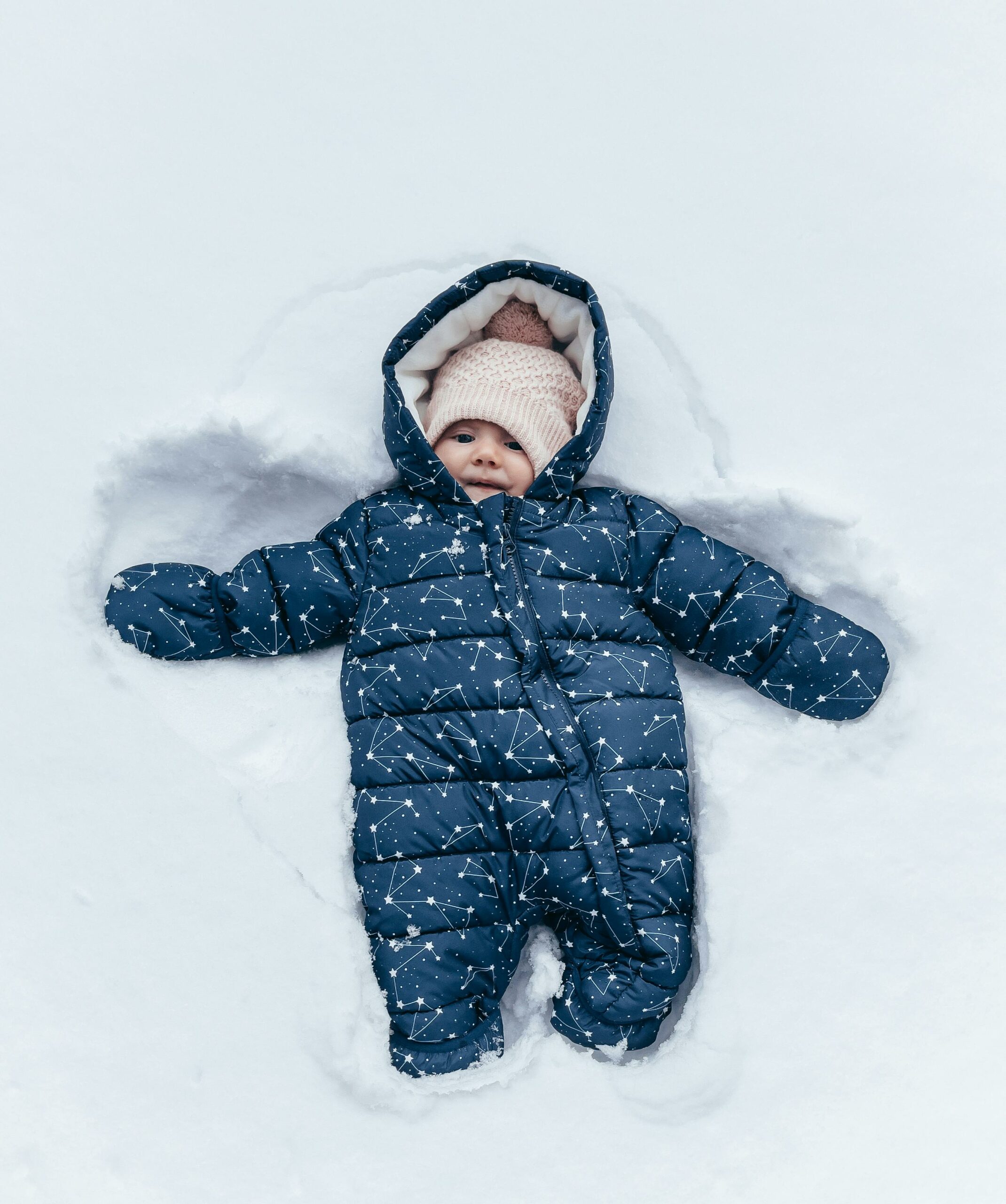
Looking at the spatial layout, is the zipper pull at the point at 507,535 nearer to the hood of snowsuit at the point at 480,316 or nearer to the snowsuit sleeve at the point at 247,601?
the hood of snowsuit at the point at 480,316

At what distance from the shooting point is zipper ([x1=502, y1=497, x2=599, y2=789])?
125 centimetres

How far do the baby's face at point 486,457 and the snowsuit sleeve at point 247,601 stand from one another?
0.56ft

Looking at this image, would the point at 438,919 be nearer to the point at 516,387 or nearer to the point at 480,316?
the point at 516,387

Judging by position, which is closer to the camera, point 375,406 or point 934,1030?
point 934,1030

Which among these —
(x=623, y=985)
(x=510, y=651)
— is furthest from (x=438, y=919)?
(x=510, y=651)

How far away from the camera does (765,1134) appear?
1253 mm

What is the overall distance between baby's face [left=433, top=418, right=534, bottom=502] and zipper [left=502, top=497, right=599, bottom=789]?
0.12 feet

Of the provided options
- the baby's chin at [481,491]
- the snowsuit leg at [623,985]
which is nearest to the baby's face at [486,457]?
the baby's chin at [481,491]

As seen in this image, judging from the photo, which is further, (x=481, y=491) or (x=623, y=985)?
(x=481, y=491)

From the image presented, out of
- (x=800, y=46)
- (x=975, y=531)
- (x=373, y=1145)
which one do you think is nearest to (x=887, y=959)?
(x=975, y=531)

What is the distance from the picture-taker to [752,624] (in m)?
1.34

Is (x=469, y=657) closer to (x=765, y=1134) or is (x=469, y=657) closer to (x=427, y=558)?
(x=427, y=558)

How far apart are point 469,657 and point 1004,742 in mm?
811

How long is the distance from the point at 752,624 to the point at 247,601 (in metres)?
0.76
